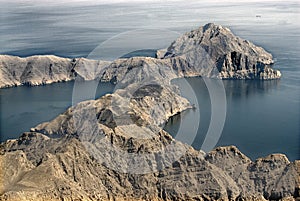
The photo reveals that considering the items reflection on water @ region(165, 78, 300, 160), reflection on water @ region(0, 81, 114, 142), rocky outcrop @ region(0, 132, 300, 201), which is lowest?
reflection on water @ region(165, 78, 300, 160)

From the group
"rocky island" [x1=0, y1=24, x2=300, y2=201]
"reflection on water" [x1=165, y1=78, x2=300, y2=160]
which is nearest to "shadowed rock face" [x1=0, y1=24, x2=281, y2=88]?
"reflection on water" [x1=165, y1=78, x2=300, y2=160]

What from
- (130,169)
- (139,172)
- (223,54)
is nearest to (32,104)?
(130,169)

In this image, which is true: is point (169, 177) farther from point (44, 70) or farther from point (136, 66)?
point (44, 70)

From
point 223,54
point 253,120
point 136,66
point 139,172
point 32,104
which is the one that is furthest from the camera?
point 223,54

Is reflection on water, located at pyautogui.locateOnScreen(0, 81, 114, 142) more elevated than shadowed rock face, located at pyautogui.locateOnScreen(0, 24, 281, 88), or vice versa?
shadowed rock face, located at pyautogui.locateOnScreen(0, 24, 281, 88)

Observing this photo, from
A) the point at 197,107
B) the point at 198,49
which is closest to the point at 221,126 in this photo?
the point at 197,107

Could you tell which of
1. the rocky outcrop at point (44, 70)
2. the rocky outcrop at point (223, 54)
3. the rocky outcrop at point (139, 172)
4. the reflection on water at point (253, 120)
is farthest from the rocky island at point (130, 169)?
the rocky outcrop at point (223, 54)

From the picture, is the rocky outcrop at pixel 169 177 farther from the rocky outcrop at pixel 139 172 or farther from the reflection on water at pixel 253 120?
the reflection on water at pixel 253 120

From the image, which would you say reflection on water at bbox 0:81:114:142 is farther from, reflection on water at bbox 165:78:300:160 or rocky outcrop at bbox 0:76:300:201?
rocky outcrop at bbox 0:76:300:201
